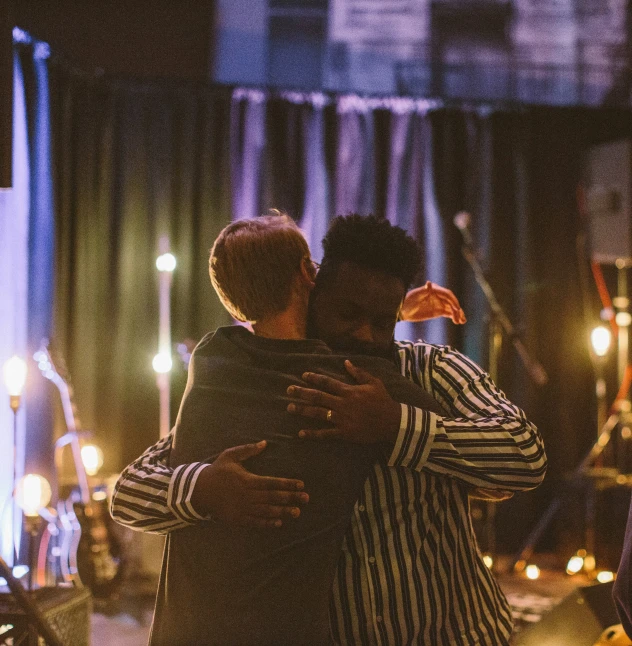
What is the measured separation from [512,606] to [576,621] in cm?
196

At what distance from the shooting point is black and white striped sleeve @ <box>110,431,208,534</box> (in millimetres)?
1106

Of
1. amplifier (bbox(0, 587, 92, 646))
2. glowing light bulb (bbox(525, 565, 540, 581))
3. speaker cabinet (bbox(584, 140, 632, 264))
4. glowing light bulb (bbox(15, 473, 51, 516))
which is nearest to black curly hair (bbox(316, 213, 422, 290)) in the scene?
amplifier (bbox(0, 587, 92, 646))

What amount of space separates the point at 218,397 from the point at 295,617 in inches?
13.1

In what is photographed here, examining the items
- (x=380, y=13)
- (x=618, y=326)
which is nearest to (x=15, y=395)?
(x=380, y=13)

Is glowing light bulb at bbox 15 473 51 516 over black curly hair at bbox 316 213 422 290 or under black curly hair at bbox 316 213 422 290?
under

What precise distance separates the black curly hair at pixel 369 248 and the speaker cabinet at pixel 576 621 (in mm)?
976

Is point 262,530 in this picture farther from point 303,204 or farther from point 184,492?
point 303,204

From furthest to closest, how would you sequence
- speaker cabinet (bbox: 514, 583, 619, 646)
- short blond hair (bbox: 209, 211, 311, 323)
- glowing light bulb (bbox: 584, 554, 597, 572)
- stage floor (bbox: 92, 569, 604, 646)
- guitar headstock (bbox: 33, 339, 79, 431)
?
glowing light bulb (bbox: 584, 554, 597, 572)
guitar headstock (bbox: 33, 339, 79, 431)
stage floor (bbox: 92, 569, 604, 646)
speaker cabinet (bbox: 514, 583, 619, 646)
short blond hair (bbox: 209, 211, 311, 323)

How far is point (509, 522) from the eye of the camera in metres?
4.77

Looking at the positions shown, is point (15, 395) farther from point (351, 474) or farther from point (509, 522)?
point (509, 522)

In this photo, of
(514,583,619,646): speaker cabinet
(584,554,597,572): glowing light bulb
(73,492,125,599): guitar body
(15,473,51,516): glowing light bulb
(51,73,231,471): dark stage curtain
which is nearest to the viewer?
(514,583,619,646): speaker cabinet

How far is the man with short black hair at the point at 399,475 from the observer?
107cm

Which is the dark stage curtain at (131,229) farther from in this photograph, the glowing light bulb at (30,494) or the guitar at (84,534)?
the glowing light bulb at (30,494)

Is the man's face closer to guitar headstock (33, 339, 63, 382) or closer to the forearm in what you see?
the forearm
